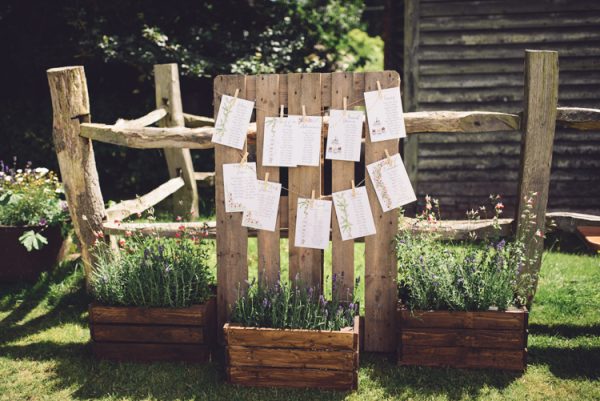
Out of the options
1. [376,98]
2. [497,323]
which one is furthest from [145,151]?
[497,323]

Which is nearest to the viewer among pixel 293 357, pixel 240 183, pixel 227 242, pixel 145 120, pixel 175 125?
pixel 293 357

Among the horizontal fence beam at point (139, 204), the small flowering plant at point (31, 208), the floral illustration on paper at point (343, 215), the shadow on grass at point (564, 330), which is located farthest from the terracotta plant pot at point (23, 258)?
the shadow on grass at point (564, 330)

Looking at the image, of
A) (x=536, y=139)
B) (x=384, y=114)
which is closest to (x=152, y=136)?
(x=384, y=114)

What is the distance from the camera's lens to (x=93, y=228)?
496 cm

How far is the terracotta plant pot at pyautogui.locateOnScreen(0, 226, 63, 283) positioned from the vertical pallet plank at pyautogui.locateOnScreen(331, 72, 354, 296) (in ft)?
9.43

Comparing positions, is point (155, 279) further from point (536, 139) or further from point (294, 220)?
point (536, 139)

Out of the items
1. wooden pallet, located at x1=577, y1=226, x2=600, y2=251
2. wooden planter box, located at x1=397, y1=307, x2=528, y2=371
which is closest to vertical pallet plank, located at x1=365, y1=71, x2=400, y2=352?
wooden planter box, located at x1=397, y1=307, x2=528, y2=371

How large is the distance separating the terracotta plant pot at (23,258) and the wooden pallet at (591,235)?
4404 mm

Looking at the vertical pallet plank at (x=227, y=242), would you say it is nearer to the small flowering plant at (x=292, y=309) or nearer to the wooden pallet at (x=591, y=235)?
the small flowering plant at (x=292, y=309)

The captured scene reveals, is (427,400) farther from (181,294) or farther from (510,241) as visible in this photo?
(181,294)

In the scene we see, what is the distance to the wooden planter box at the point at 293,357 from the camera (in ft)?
13.0

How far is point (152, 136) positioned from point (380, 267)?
6.25 feet

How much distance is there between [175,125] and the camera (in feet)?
23.9

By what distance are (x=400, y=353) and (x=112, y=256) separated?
7.46 ft
